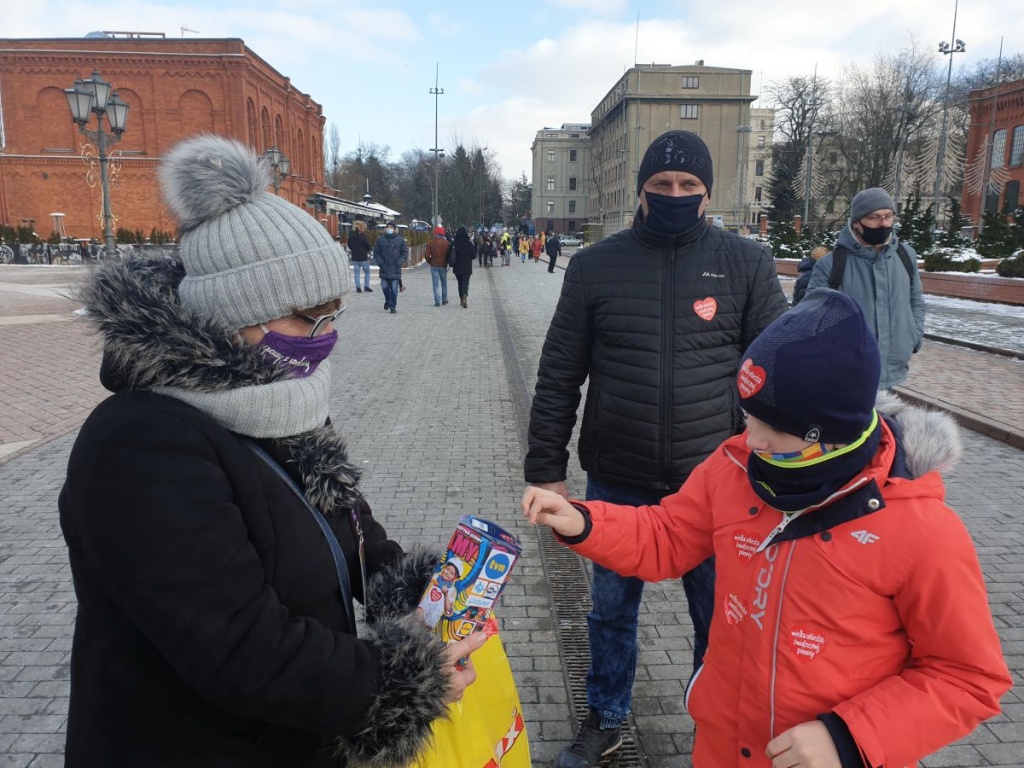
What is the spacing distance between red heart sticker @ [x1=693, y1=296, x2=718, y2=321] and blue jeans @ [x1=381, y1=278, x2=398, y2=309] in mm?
15090

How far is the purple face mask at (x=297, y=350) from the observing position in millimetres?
1563

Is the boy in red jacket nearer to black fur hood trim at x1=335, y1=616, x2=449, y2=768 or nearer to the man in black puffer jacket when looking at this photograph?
black fur hood trim at x1=335, y1=616, x2=449, y2=768

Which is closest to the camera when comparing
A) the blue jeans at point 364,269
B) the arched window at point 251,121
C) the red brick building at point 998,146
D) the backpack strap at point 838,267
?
the backpack strap at point 838,267

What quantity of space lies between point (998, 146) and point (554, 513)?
2495 inches

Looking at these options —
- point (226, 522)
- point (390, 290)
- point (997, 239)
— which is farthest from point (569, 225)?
point (226, 522)

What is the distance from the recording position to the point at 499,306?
19703mm

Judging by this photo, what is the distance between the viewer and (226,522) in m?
1.26

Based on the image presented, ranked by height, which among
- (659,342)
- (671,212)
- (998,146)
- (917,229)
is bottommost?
(659,342)

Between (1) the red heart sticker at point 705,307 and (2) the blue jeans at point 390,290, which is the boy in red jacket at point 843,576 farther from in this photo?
(2) the blue jeans at point 390,290

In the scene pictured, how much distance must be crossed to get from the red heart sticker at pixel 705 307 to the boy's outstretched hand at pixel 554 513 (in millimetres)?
986

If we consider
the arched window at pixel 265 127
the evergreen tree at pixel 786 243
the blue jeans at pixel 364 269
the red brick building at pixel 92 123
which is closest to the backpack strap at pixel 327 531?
the blue jeans at pixel 364 269

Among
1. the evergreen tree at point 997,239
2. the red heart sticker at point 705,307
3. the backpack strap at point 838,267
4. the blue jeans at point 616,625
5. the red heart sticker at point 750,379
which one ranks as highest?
the evergreen tree at point 997,239

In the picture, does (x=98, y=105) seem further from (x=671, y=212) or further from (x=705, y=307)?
(x=705, y=307)

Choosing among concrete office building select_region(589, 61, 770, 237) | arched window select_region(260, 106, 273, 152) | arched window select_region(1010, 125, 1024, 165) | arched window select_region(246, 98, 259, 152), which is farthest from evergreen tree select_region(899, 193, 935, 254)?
concrete office building select_region(589, 61, 770, 237)
